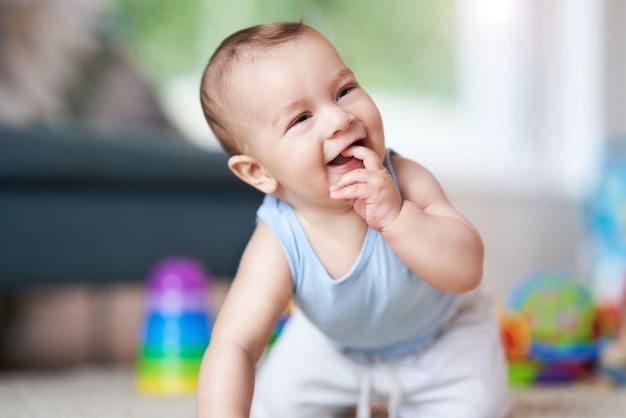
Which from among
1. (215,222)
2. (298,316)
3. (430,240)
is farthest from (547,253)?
(430,240)

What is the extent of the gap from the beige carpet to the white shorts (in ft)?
0.36

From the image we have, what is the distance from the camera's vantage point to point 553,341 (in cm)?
140

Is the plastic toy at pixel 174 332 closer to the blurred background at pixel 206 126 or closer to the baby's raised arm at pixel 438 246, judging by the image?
the blurred background at pixel 206 126

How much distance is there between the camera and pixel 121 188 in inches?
66.3

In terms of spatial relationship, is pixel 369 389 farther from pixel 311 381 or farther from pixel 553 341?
pixel 553 341

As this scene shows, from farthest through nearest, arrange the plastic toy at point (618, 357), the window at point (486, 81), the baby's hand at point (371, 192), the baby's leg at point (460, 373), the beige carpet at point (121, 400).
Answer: the window at point (486, 81)
the plastic toy at point (618, 357)
the beige carpet at point (121, 400)
the baby's leg at point (460, 373)
the baby's hand at point (371, 192)

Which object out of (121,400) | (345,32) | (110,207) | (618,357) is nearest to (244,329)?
(121,400)

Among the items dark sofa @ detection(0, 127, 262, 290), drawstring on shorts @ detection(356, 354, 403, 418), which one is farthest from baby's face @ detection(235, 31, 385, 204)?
dark sofa @ detection(0, 127, 262, 290)

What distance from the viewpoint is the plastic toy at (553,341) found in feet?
4.59

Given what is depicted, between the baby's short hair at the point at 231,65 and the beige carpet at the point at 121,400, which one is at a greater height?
the baby's short hair at the point at 231,65

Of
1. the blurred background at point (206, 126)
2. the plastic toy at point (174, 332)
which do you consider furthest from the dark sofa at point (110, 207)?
the plastic toy at point (174, 332)

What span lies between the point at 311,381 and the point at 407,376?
120 millimetres

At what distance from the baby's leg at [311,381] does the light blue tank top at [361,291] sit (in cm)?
8

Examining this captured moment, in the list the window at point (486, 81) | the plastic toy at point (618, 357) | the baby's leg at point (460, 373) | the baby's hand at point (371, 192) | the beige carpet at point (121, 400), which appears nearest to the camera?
the baby's hand at point (371, 192)
